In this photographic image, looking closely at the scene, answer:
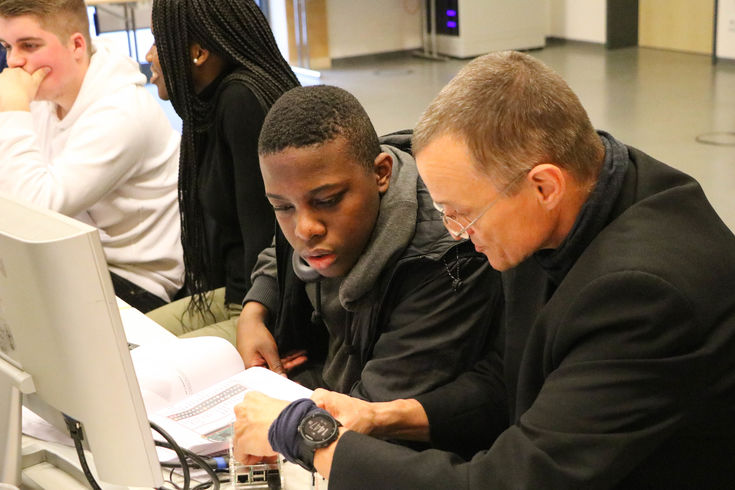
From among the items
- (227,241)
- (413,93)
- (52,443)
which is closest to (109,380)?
(52,443)

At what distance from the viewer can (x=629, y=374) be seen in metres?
1.08

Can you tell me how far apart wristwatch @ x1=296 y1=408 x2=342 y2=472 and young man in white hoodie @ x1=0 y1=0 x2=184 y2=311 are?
1.41 meters

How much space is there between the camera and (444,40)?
8.90 metres

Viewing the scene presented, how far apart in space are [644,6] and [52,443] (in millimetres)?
8143

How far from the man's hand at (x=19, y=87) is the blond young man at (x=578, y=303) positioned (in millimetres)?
1679

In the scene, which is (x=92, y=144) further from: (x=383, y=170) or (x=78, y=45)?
(x=383, y=170)

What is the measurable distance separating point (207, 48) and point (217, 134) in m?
0.22

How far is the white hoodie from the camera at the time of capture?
101 inches

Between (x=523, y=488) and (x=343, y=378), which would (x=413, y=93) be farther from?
(x=523, y=488)

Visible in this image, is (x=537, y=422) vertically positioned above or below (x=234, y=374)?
above

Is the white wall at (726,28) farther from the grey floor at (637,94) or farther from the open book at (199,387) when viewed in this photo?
the open book at (199,387)

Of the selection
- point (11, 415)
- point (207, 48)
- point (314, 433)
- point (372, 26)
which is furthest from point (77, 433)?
point (372, 26)

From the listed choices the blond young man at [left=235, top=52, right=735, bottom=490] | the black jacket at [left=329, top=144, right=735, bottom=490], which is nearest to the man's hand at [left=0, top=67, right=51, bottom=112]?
the blond young man at [left=235, top=52, right=735, bottom=490]

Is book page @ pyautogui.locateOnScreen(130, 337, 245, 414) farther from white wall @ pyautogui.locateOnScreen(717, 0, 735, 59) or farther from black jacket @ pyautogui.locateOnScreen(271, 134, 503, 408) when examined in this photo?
white wall @ pyautogui.locateOnScreen(717, 0, 735, 59)
